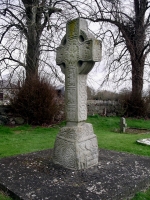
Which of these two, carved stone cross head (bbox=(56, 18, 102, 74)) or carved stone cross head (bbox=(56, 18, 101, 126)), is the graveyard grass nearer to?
carved stone cross head (bbox=(56, 18, 101, 126))

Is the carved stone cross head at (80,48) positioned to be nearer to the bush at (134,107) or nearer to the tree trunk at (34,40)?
the tree trunk at (34,40)

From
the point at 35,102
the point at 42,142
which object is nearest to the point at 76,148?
the point at 42,142

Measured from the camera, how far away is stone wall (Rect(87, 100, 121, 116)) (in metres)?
13.3

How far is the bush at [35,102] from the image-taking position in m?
10.1

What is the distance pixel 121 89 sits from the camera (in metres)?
15.8

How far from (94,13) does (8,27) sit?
4.77 metres

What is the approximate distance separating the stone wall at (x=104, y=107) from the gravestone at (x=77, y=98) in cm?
913

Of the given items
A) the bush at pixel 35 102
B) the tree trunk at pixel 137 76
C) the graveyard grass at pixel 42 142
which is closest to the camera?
the graveyard grass at pixel 42 142

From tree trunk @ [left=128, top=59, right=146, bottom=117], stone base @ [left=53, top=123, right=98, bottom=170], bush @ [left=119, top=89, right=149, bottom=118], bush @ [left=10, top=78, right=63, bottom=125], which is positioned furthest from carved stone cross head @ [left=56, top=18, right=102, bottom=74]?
tree trunk @ [left=128, top=59, right=146, bottom=117]

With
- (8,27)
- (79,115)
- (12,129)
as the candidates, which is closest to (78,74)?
(79,115)

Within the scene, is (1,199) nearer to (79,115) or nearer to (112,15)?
(79,115)

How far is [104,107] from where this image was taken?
45.5ft

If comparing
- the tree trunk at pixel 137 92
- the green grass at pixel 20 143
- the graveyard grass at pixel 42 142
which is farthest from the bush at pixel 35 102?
the tree trunk at pixel 137 92

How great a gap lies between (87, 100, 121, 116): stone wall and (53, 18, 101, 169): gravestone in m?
9.13
